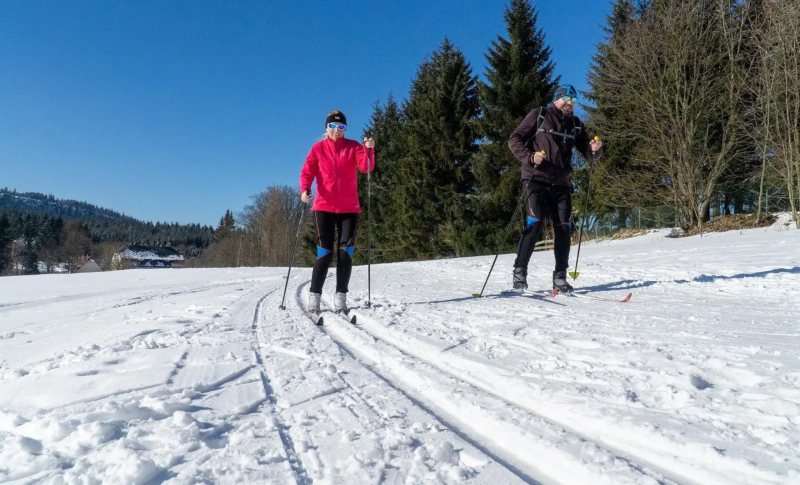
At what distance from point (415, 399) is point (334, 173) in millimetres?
2541

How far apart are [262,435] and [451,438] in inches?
23.3

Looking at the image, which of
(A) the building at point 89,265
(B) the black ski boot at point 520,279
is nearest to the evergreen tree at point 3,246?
(A) the building at point 89,265

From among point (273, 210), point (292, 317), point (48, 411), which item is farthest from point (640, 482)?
point (273, 210)

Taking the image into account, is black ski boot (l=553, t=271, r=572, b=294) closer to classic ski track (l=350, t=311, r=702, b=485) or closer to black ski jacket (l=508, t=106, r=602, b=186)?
black ski jacket (l=508, t=106, r=602, b=186)

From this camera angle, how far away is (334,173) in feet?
12.4

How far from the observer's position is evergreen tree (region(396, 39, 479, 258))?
1980 cm

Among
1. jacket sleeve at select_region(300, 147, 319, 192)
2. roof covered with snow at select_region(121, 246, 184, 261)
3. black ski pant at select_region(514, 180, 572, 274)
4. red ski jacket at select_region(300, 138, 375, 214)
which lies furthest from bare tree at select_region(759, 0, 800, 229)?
roof covered with snow at select_region(121, 246, 184, 261)

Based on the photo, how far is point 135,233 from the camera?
128m

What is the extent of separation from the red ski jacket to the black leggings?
0.27ft

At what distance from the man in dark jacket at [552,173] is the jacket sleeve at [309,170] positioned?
1971 millimetres

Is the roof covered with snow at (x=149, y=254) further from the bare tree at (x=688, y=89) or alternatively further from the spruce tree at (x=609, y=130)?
the bare tree at (x=688, y=89)

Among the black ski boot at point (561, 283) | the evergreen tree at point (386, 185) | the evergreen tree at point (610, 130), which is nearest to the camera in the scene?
the black ski boot at point (561, 283)

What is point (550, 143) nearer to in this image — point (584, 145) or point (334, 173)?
point (584, 145)

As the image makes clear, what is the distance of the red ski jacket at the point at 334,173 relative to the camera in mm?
3742
